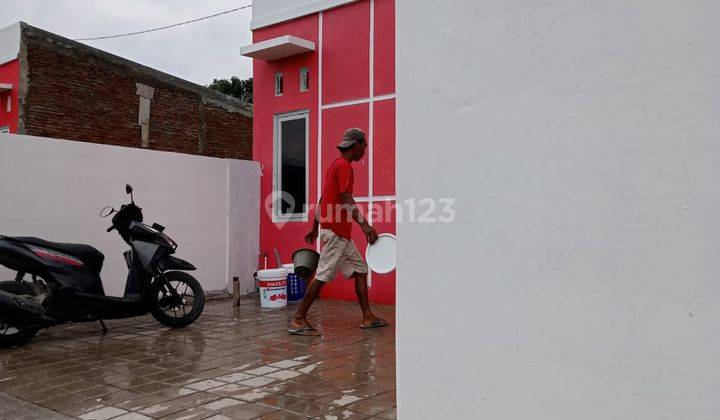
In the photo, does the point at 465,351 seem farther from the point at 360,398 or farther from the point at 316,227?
the point at 316,227

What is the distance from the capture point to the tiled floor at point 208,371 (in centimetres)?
359

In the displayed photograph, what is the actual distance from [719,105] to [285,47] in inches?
284

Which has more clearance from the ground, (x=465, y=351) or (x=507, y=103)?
(x=507, y=103)

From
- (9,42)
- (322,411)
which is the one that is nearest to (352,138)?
(322,411)

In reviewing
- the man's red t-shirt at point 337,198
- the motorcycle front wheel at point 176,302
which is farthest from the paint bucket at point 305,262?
the motorcycle front wheel at point 176,302

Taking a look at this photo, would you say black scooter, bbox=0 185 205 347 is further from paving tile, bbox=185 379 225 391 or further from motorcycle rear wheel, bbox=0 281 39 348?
paving tile, bbox=185 379 225 391

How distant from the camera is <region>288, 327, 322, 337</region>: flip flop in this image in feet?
18.8

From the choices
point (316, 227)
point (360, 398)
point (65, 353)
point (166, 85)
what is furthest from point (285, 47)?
point (166, 85)

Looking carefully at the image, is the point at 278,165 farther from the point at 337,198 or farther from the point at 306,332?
the point at 306,332

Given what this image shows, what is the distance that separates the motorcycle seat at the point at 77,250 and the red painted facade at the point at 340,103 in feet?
10.4

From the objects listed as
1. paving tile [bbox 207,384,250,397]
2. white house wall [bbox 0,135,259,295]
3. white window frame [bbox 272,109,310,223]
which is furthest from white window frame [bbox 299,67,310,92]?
paving tile [bbox 207,384,250,397]

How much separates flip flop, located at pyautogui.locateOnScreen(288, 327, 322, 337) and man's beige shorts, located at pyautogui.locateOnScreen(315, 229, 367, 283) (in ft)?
1.57

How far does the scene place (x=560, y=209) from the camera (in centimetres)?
208

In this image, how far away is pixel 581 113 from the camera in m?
2.05
